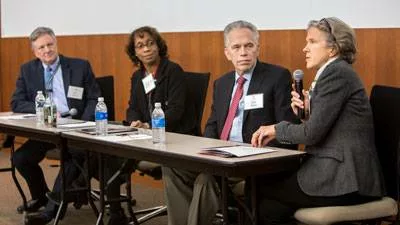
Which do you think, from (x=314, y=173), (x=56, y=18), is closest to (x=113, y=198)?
(x=314, y=173)

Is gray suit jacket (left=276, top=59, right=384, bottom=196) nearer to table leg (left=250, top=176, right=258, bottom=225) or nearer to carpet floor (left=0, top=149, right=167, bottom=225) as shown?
table leg (left=250, top=176, right=258, bottom=225)

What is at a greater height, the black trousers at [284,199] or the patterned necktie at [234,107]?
the patterned necktie at [234,107]

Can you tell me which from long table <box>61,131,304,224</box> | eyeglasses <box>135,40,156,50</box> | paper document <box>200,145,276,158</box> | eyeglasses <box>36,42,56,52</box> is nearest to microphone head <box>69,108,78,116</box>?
eyeglasses <box>36,42,56,52</box>

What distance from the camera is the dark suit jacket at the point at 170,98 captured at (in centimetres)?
462

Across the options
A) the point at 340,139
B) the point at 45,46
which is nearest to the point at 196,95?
the point at 45,46

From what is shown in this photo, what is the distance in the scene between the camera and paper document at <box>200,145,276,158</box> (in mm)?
3041

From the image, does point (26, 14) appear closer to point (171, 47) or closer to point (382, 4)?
point (171, 47)

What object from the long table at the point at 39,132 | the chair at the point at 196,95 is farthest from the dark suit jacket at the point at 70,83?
the chair at the point at 196,95

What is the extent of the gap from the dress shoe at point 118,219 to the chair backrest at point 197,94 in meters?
0.75

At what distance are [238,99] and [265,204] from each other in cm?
83

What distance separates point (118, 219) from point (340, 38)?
2148 mm

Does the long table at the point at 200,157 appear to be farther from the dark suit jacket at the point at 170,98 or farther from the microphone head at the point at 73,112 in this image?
the microphone head at the point at 73,112

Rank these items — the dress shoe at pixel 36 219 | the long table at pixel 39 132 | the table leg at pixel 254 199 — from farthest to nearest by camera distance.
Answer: the dress shoe at pixel 36 219
the long table at pixel 39 132
the table leg at pixel 254 199

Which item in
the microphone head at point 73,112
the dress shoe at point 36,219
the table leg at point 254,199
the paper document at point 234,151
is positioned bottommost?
the dress shoe at point 36,219
